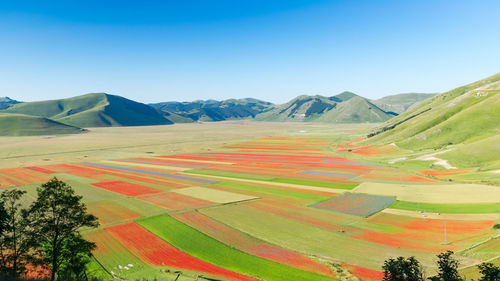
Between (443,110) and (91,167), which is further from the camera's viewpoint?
(443,110)

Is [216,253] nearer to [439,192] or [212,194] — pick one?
[212,194]

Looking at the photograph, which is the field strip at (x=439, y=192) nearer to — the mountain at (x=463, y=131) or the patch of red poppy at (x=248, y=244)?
the mountain at (x=463, y=131)

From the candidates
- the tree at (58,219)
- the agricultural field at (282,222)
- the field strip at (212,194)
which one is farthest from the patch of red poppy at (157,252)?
the field strip at (212,194)

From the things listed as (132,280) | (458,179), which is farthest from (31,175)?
(458,179)

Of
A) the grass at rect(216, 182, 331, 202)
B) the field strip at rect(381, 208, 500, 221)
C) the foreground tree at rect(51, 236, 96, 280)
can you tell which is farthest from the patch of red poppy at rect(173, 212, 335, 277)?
the field strip at rect(381, 208, 500, 221)

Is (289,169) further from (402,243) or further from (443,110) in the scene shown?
(443,110)

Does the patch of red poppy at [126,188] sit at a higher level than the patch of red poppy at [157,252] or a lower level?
higher
